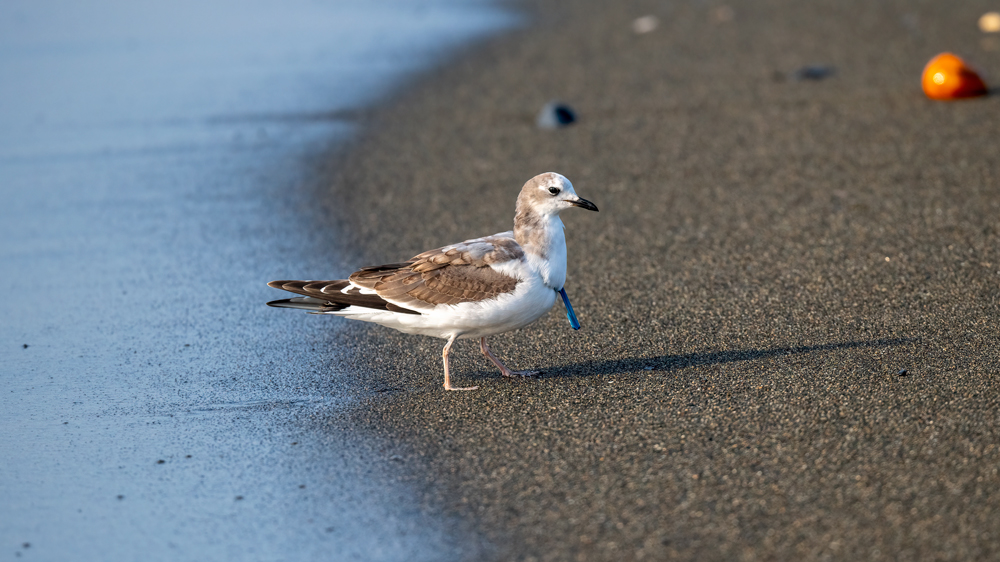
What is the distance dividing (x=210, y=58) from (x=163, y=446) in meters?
9.79

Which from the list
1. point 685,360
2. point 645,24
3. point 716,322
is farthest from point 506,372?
point 645,24

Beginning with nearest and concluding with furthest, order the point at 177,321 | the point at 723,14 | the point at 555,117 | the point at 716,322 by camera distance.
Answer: the point at 716,322 → the point at 177,321 → the point at 555,117 → the point at 723,14

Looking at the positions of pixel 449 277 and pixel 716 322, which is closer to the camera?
pixel 449 277

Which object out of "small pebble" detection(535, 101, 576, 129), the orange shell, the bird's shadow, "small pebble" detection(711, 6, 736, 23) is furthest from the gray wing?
"small pebble" detection(711, 6, 736, 23)

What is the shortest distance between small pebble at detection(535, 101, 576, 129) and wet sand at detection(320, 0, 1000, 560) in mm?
170

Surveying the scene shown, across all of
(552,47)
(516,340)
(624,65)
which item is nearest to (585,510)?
(516,340)

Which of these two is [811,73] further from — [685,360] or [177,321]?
[177,321]

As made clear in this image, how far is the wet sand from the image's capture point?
3.58 meters

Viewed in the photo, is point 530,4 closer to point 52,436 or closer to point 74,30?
point 74,30

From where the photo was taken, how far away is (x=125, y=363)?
5.17 meters

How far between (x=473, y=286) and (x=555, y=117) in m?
4.90

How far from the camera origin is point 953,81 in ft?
29.6

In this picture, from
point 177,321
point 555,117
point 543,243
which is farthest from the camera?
point 555,117

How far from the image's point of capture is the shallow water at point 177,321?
373 cm
